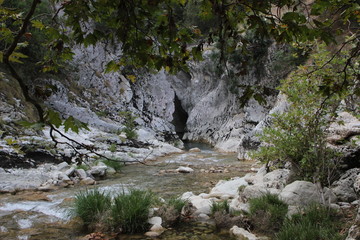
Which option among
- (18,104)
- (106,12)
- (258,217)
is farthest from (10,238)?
(18,104)

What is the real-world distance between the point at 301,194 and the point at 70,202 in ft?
16.0

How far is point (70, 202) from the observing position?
679 cm

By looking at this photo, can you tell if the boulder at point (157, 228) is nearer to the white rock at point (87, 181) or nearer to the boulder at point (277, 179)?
the boulder at point (277, 179)

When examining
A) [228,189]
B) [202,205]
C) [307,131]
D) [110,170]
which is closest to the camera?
[307,131]

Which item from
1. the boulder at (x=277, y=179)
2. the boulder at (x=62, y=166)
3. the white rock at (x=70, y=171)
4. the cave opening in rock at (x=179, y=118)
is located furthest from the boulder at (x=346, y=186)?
the cave opening in rock at (x=179, y=118)

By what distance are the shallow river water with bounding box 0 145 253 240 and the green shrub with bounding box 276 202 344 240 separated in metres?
1.06

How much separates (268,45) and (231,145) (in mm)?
8081

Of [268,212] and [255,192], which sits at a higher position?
[255,192]

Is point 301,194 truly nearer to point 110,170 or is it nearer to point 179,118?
point 110,170

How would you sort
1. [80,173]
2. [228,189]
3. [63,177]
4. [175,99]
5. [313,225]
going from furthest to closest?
[175,99] → [80,173] → [63,177] → [228,189] → [313,225]

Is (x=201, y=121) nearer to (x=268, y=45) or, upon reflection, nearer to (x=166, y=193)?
(x=268, y=45)

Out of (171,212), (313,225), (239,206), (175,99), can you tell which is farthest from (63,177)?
(175,99)

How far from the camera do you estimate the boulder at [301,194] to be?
4.95 metres

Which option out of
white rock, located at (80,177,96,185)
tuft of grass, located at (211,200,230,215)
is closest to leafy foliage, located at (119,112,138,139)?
white rock, located at (80,177,96,185)
